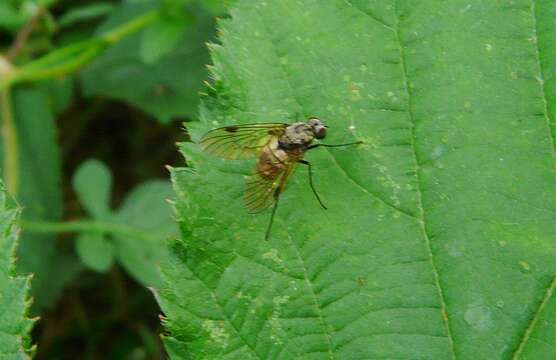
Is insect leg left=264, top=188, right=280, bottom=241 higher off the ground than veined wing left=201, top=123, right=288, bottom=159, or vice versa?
veined wing left=201, top=123, right=288, bottom=159

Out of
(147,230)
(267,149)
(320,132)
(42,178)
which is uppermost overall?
(320,132)

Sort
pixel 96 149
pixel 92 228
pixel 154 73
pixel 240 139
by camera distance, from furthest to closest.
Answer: pixel 96 149, pixel 154 73, pixel 92 228, pixel 240 139

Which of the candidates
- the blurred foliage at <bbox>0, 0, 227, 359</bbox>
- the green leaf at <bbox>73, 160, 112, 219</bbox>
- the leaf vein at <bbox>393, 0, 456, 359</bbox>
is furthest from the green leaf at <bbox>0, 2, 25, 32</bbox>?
the leaf vein at <bbox>393, 0, 456, 359</bbox>

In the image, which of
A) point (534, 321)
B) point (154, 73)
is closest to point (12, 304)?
point (534, 321)

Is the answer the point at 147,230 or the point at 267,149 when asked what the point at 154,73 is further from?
the point at 267,149

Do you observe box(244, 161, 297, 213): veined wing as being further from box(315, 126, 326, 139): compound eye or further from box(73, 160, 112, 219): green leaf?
box(73, 160, 112, 219): green leaf

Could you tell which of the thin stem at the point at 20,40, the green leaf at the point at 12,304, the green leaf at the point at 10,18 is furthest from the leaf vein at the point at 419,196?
the thin stem at the point at 20,40
